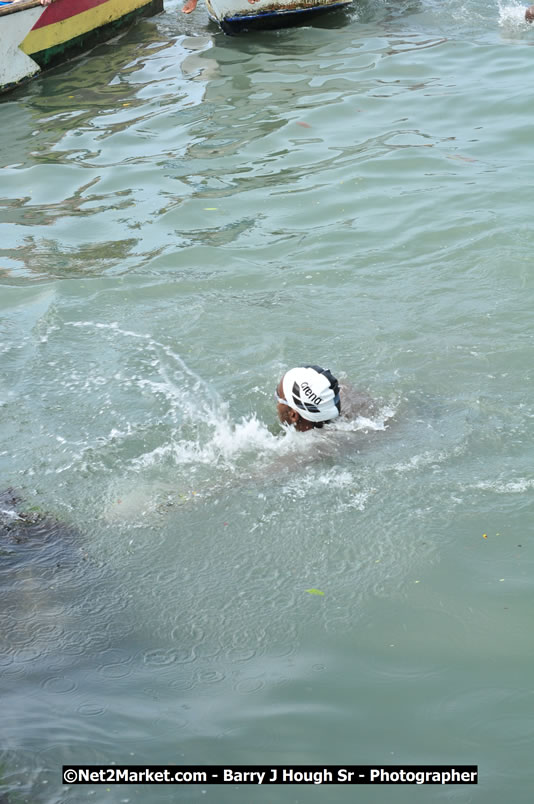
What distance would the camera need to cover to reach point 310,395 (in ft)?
19.0

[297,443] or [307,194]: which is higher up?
[307,194]

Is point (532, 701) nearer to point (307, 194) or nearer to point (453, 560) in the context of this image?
point (453, 560)

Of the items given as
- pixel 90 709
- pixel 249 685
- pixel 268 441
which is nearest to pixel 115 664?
pixel 90 709

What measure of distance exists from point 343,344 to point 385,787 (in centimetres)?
435

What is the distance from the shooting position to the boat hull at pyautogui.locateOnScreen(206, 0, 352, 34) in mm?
16109

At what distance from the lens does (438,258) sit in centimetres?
851

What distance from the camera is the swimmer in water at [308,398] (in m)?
5.78

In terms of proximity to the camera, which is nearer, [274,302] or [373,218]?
[274,302]

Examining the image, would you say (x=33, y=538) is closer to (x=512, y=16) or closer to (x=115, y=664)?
(x=115, y=664)

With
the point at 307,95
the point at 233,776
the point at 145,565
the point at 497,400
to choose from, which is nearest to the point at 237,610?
the point at 145,565

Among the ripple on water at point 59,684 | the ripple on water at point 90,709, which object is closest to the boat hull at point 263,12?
the ripple on water at point 59,684

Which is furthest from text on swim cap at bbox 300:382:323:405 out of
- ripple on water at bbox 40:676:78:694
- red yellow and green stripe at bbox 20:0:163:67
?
red yellow and green stripe at bbox 20:0:163:67

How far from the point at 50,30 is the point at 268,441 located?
479 inches

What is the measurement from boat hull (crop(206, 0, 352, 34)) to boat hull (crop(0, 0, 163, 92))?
220 centimetres
